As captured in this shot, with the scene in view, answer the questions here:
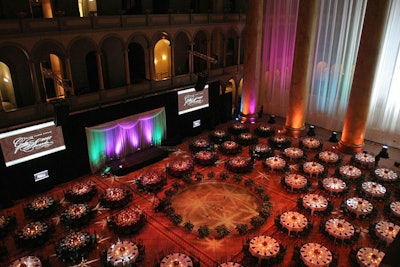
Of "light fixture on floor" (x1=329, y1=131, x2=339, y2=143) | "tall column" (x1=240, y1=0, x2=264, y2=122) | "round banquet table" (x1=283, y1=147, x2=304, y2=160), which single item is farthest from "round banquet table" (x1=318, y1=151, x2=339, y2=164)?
"tall column" (x1=240, y1=0, x2=264, y2=122)

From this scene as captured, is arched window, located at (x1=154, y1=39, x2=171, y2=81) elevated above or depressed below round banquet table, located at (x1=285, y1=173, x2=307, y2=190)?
above

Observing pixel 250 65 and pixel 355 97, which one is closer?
pixel 355 97

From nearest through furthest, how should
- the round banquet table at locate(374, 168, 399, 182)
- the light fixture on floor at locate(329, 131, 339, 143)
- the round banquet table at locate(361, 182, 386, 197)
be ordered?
the round banquet table at locate(361, 182, 386, 197), the round banquet table at locate(374, 168, 399, 182), the light fixture on floor at locate(329, 131, 339, 143)

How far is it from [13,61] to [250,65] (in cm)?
1526

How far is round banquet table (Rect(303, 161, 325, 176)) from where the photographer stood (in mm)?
17859

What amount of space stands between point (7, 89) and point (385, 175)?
64.7 feet

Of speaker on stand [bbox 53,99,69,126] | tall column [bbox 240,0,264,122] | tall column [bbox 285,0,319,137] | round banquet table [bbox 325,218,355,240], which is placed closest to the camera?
round banquet table [bbox 325,218,355,240]

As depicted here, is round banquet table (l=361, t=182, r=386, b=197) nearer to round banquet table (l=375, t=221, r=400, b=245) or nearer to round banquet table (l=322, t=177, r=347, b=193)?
round banquet table (l=322, t=177, r=347, b=193)

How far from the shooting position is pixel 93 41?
17734mm

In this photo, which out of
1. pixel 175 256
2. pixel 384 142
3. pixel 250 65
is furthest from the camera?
pixel 250 65

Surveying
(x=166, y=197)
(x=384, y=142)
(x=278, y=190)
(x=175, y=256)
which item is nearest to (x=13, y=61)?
(x=166, y=197)

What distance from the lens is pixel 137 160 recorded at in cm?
1961

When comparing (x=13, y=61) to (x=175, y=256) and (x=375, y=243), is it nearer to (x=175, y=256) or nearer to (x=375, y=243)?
(x=175, y=256)

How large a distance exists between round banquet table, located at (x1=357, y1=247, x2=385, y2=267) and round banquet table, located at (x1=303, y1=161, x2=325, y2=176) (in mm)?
6331
